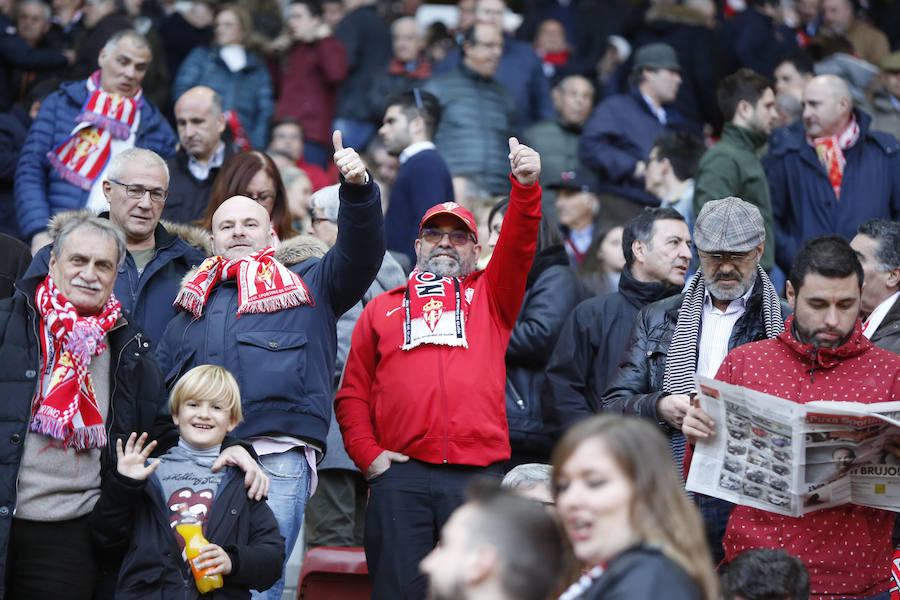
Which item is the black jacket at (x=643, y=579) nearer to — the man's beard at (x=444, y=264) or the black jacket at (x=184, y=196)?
the man's beard at (x=444, y=264)

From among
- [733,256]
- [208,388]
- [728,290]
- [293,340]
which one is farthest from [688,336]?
[208,388]

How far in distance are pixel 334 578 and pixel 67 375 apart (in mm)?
1921

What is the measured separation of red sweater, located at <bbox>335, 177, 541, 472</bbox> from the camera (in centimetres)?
578

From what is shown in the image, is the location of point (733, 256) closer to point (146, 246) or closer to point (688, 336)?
point (688, 336)

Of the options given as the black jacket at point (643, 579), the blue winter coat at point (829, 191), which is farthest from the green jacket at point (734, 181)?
the black jacket at point (643, 579)

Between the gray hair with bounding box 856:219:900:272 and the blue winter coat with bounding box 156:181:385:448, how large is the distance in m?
2.36

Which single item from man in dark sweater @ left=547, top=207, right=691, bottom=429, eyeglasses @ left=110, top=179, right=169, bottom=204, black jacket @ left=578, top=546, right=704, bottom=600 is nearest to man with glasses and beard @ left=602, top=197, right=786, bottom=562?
man in dark sweater @ left=547, top=207, right=691, bottom=429

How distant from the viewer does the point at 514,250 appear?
5793 millimetres

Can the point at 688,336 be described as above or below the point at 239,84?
below

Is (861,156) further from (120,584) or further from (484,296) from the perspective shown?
(120,584)

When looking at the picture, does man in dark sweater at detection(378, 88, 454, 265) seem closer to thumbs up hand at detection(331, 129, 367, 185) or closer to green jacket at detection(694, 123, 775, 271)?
green jacket at detection(694, 123, 775, 271)

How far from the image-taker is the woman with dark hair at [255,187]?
22.9 ft

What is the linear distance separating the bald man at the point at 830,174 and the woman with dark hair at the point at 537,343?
6.59ft

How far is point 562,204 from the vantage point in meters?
9.64
